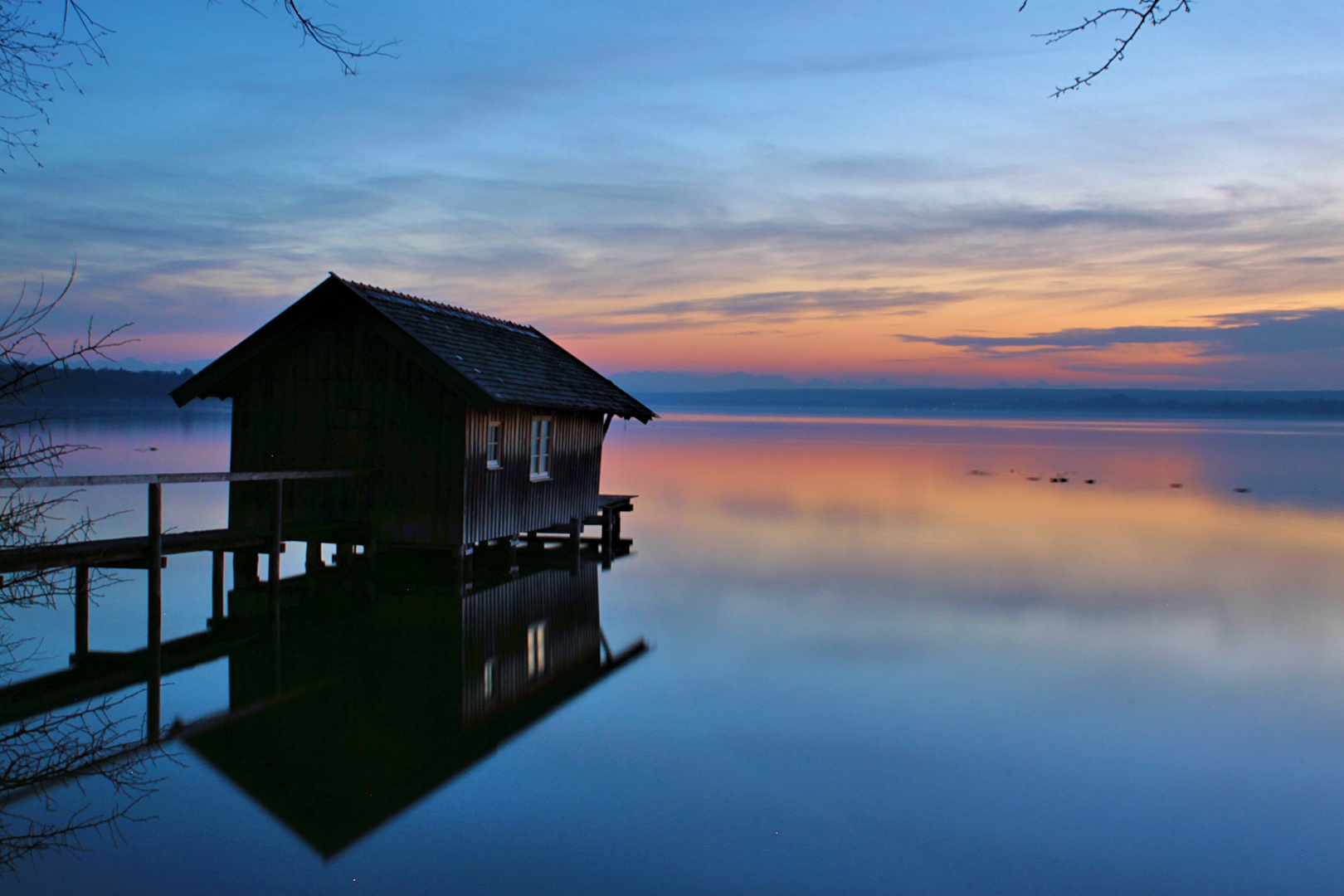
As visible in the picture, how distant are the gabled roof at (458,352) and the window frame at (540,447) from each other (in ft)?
1.71

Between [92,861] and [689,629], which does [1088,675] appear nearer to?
[689,629]

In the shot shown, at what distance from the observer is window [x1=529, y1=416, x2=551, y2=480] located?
2019cm

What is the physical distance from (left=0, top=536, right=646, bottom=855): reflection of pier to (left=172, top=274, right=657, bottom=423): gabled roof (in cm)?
369

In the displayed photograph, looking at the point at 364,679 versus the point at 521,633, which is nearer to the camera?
the point at 364,679

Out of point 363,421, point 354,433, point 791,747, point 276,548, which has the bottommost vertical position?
point 791,747

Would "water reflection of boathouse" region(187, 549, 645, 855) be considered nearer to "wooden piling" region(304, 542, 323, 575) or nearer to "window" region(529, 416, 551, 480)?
"wooden piling" region(304, 542, 323, 575)

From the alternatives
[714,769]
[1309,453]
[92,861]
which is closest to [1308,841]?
[714,769]

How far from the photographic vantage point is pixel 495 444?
18438 millimetres

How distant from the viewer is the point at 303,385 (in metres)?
17.6

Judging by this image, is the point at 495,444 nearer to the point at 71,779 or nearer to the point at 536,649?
the point at 536,649

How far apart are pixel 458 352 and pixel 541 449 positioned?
318 cm

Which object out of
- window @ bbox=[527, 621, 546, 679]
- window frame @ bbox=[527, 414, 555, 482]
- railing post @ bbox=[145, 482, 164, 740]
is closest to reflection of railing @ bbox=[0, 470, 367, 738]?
railing post @ bbox=[145, 482, 164, 740]

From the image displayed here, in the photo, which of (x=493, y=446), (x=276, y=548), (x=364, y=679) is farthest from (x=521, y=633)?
(x=493, y=446)

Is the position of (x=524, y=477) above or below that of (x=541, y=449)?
below
